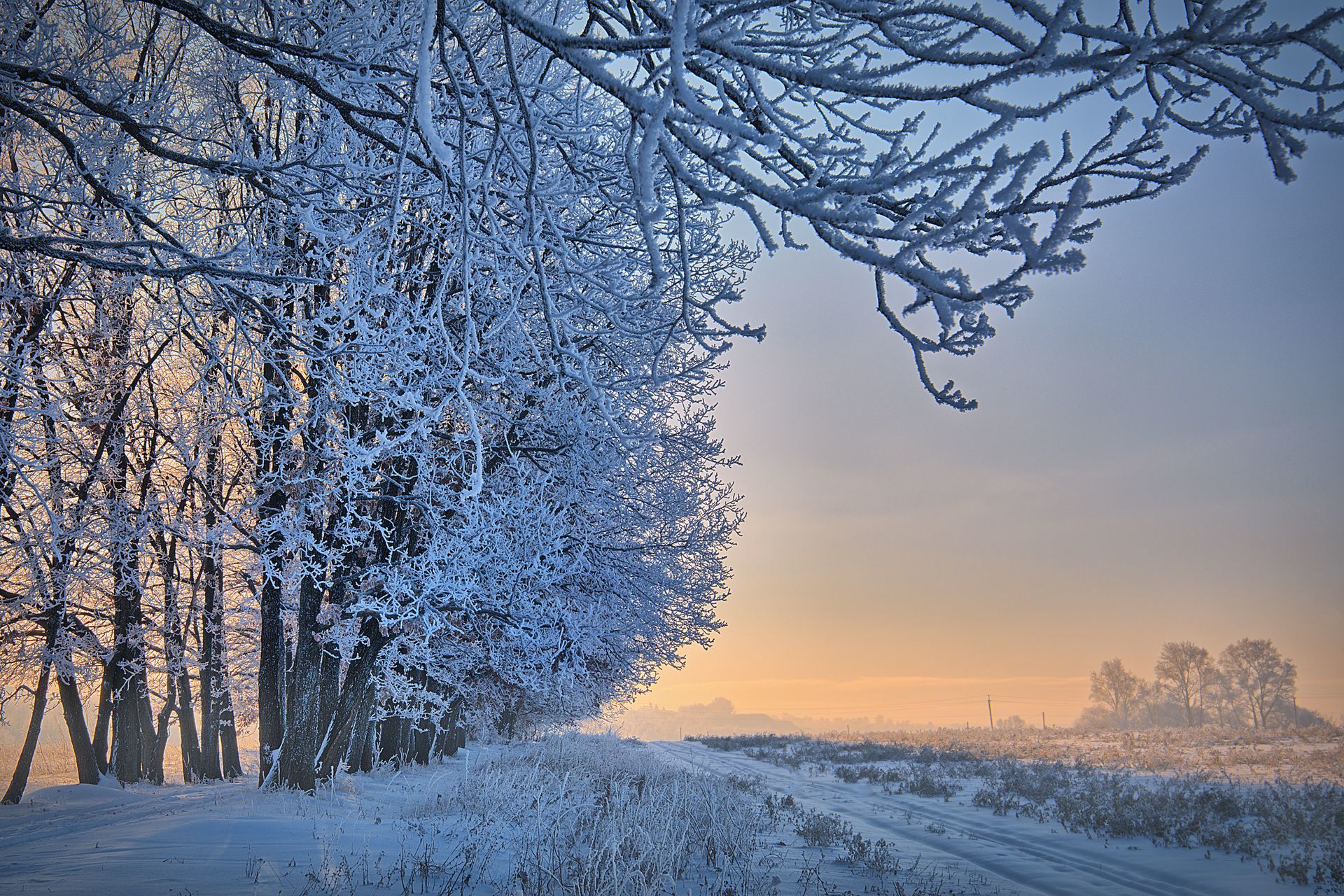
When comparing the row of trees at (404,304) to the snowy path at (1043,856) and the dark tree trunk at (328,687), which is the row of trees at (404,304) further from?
the snowy path at (1043,856)

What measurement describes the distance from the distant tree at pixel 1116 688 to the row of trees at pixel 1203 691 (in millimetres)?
57

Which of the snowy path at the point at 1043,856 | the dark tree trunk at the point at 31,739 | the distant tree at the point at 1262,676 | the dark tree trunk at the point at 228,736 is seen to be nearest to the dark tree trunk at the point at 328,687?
the dark tree trunk at the point at 31,739

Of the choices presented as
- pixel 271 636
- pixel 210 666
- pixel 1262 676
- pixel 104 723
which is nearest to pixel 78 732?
pixel 104 723

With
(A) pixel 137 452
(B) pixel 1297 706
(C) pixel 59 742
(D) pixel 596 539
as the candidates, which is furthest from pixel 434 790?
(B) pixel 1297 706

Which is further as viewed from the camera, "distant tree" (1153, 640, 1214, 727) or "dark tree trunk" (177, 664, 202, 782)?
"distant tree" (1153, 640, 1214, 727)

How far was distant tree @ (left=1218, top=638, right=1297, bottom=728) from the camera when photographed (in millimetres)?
45531

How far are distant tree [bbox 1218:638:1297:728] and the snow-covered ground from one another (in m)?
49.0

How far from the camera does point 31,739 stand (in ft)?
34.4

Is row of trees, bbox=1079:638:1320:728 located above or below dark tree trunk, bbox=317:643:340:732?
below

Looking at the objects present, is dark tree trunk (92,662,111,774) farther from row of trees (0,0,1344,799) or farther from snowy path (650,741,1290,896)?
snowy path (650,741,1290,896)

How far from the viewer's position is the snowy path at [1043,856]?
20.9 feet

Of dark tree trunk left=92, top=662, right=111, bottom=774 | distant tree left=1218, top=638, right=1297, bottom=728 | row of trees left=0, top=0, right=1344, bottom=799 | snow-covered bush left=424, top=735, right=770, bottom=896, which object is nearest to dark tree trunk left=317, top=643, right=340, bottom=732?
row of trees left=0, top=0, right=1344, bottom=799

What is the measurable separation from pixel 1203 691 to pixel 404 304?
210 feet

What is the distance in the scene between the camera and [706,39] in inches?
80.8
